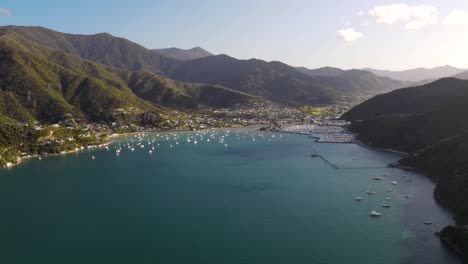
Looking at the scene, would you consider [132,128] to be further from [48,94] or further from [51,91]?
[51,91]

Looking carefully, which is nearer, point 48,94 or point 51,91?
point 48,94

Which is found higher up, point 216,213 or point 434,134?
point 434,134

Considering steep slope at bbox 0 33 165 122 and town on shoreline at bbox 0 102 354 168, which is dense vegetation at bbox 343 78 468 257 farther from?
steep slope at bbox 0 33 165 122

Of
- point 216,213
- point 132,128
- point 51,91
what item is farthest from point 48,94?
point 216,213

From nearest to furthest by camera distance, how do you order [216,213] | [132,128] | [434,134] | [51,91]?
[216,213]
[434,134]
[132,128]
[51,91]

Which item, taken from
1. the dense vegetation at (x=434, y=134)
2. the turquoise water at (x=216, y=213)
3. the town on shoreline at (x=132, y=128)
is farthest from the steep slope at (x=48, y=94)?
the dense vegetation at (x=434, y=134)

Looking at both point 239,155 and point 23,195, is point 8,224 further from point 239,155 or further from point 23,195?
point 239,155
